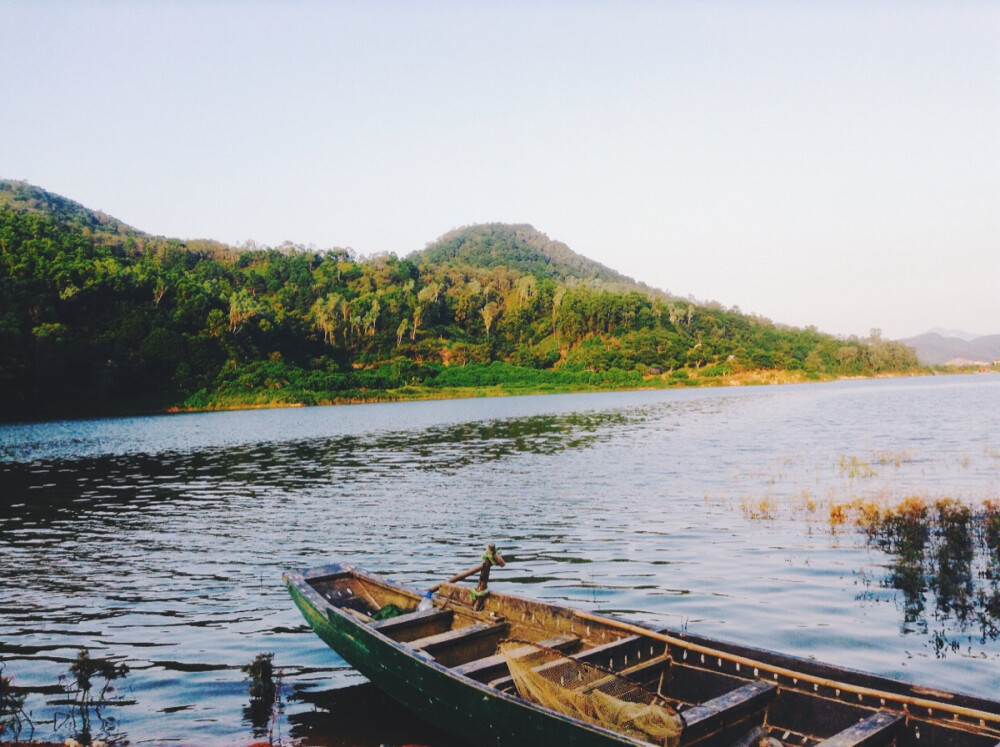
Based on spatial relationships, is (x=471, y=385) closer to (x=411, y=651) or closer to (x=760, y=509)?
(x=760, y=509)

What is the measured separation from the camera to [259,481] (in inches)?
1369

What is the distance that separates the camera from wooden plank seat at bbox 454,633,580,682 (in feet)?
29.2

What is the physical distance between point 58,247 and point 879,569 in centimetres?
13824

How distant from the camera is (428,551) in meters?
19.9

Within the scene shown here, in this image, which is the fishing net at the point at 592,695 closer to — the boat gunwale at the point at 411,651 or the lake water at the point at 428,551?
the boat gunwale at the point at 411,651

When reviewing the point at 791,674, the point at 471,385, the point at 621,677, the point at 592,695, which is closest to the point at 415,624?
the point at 621,677

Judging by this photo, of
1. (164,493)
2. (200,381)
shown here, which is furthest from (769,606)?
(200,381)

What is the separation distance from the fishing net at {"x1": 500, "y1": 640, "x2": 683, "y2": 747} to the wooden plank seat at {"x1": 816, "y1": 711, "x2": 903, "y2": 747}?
4.49 ft

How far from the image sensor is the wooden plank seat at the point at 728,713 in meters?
7.26

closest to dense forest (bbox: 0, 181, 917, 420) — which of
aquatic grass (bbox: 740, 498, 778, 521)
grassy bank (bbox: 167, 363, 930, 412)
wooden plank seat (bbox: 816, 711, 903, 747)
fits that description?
grassy bank (bbox: 167, 363, 930, 412)

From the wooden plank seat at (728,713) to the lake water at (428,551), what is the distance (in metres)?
3.54

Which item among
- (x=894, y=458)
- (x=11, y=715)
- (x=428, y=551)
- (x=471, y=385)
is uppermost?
(x=471, y=385)

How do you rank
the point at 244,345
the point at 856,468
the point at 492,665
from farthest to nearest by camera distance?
the point at 244,345 < the point at 856,468 < the point at 492,665

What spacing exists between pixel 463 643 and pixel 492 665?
1248 millimetres
